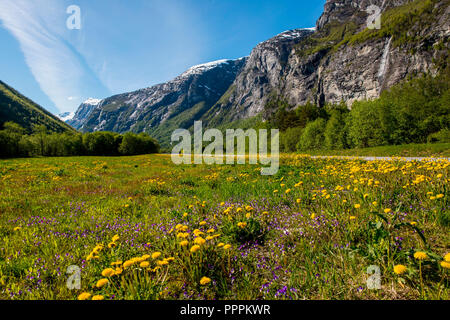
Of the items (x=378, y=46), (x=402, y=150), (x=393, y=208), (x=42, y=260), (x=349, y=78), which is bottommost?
(x=42, y=260)

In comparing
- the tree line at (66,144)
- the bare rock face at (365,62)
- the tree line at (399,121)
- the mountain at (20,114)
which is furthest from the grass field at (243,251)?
the mountain at (20,114)

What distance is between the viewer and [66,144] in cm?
7056

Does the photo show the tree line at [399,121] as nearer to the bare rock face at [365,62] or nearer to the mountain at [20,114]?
the bare rock face at [365,62]

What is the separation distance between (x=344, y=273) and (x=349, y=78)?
521 ft

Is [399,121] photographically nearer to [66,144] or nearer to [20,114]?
[66,144]

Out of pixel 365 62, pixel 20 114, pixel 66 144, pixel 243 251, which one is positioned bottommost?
pixel 243 251

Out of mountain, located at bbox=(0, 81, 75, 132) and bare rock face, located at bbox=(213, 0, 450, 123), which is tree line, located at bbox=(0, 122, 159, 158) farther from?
bare rock face, located at bbox=(213, 0, 450, 123)

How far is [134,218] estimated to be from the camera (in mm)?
4746

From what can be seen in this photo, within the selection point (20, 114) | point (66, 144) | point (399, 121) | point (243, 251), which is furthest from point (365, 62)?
point (20, 114)

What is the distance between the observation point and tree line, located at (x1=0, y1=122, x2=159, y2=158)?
59.1 m

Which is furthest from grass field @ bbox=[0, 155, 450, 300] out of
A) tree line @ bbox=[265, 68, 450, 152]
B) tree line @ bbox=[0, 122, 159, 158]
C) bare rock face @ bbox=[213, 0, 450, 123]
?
bare rock face @ bbox=[213, 0, 450, 123]
